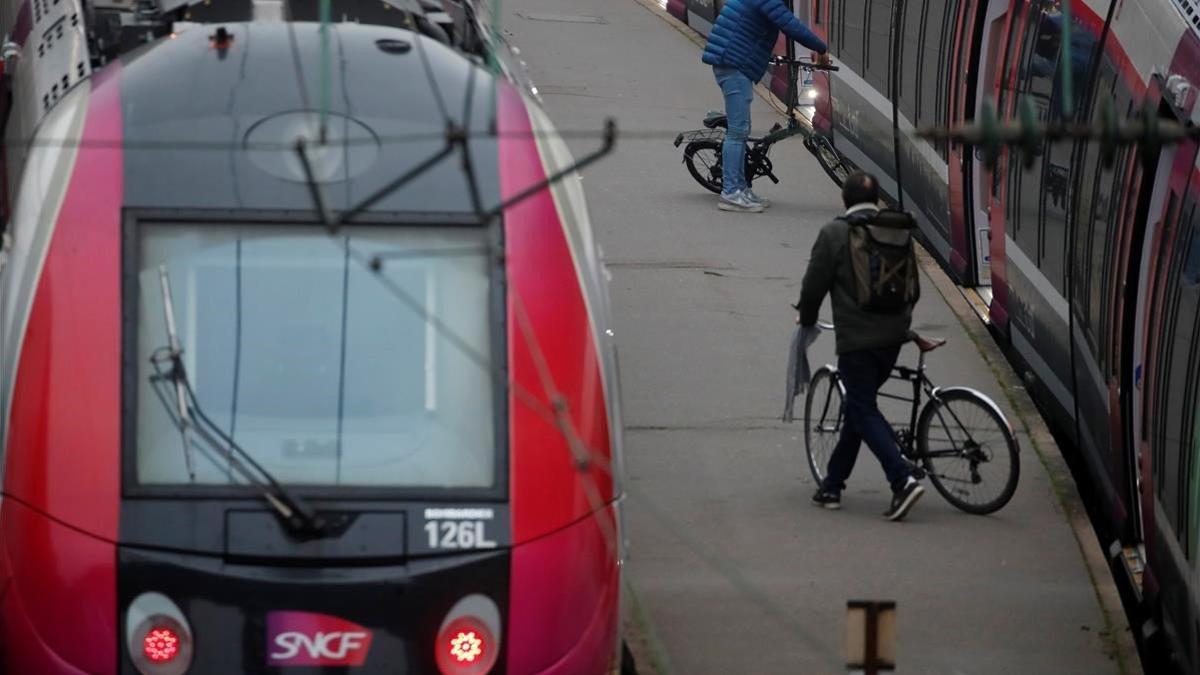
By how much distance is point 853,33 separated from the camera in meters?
18.2

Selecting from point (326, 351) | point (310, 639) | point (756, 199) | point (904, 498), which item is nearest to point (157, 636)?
point (310, 639)

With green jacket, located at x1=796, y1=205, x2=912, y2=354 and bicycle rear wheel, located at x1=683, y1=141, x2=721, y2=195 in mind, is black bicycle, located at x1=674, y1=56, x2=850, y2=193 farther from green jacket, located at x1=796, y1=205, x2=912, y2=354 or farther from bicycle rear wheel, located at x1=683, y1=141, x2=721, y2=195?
green jacket, located at x1=796, y1=205, x2=912, y2=354

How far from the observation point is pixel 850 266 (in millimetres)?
10844

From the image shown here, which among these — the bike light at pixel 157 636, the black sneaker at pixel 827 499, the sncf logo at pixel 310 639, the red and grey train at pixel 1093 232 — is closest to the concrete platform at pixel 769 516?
the black sneaker at pixel 827 499

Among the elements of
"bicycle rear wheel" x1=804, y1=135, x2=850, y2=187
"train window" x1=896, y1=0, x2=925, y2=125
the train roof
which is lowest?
"bicycle rear wheel" x1=804, y1=135, x2=850, y2=187

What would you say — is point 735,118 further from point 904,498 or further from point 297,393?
point 297,393

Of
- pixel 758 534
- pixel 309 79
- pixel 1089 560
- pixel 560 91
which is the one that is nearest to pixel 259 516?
pixel 309 79

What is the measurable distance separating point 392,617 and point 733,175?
34.2 feet

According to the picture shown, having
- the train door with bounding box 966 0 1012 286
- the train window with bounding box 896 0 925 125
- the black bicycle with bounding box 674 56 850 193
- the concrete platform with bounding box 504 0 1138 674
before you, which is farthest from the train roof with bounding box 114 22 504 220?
the black bicycle with bounding box 674 56 850 193

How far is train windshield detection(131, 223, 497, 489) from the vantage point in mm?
7500

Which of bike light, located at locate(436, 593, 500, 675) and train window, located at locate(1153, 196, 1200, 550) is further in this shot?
train window, located at locate(1153, 196, 1200, 550)

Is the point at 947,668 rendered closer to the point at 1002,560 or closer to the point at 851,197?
the point at 1002,560

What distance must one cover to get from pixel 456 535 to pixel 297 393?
766mm

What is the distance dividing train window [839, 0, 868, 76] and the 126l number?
1113cm
